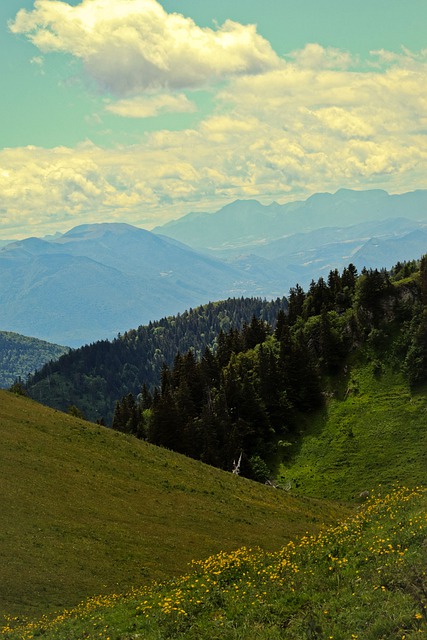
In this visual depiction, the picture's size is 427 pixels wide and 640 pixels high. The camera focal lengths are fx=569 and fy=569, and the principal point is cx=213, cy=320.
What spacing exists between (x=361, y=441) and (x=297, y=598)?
2261 inches

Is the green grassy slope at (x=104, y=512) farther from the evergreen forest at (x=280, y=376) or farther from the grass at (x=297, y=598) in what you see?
the evergreen forest at (x=280, y=376)

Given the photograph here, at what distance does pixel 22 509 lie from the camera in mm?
39562

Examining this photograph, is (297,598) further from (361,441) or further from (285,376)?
(285,376)

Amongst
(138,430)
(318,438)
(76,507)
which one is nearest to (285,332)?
(318,438)

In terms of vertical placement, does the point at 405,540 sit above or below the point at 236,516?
above

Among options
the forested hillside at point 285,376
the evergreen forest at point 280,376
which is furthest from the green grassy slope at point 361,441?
the evergreen forest at point 280,376

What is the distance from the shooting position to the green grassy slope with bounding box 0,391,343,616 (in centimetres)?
3312

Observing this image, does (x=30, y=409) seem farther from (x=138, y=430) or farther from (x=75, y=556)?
(x=138, y=430)

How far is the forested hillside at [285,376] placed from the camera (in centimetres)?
8362

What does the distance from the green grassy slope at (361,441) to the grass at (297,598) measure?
39.3 meters

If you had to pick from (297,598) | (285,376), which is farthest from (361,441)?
(297,598)

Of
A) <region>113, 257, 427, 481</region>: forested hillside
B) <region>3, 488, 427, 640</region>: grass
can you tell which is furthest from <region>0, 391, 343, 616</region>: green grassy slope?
<region>113, 257, 427, 481</region>: forested hillside

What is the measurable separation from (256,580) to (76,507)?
21.1 metres

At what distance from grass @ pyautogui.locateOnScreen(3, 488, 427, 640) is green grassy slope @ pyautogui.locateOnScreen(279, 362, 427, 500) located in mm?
39330
